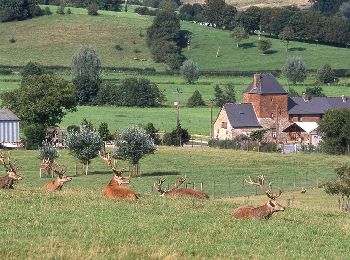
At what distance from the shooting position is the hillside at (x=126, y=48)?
174 meters

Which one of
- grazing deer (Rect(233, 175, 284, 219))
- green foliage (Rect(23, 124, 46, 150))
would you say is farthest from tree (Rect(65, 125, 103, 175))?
grazing deer (Rect(233, 175, 284, 219))

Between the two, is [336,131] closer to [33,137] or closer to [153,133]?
[153,133]

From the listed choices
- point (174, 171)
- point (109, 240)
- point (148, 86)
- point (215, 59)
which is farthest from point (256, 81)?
point (109, 240)

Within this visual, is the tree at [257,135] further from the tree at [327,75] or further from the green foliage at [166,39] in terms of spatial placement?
the green foliage at [166,39]

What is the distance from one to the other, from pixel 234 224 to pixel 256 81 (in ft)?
267

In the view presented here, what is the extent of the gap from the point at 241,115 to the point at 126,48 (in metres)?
86.3

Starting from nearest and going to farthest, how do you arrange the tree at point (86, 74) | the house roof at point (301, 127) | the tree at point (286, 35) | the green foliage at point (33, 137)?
the green foliage at point (33, 137), the house roof at point (301, 127), the tree at point (86, 74), the tree at point (286, 35)

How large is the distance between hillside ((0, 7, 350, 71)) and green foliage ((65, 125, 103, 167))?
10327cm

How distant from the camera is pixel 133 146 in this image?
65.4 metres

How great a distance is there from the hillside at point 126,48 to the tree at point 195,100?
38.8 meters

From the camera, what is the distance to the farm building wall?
8806 centimetres

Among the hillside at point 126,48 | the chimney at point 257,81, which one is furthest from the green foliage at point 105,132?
the hillside at point 126,48

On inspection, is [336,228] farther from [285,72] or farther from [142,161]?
[285,72]

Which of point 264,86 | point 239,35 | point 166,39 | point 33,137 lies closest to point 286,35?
point 239,35
